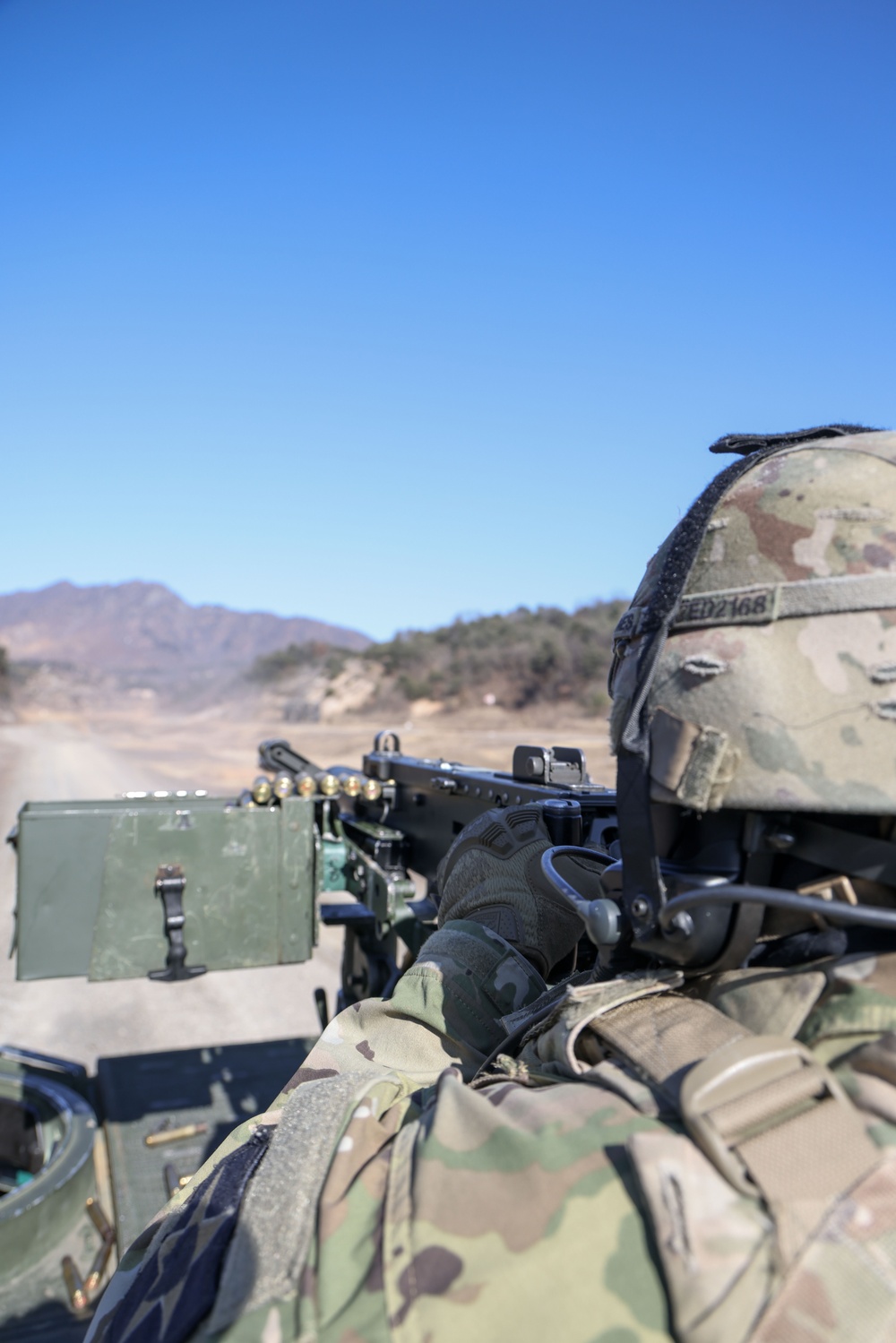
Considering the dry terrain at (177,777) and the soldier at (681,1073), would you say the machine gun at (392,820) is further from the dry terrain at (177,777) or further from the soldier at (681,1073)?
the dry terrain at (177,777)

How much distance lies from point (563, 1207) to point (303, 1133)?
0.41m

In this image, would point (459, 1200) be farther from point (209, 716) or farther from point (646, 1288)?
point (209, 716)

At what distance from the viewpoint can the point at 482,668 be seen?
3616 cm

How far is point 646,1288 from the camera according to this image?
99cm

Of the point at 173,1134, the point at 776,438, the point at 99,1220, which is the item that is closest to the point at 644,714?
the point at 776,438

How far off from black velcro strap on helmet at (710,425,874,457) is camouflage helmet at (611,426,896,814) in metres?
0.04

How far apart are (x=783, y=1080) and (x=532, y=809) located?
1.37 metres

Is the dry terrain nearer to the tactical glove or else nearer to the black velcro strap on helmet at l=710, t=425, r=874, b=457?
the tactical glove

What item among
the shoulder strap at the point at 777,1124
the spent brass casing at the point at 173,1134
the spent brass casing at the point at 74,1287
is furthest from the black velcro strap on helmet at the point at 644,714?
the spent brass casing at the point at 173,1134

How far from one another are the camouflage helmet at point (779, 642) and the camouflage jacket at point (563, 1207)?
0.27 meters

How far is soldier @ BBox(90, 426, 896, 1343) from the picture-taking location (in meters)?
1.00

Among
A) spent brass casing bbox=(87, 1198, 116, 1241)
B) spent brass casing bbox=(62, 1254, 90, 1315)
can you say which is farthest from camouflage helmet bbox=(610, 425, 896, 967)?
spent brass casing bbox=(87, 1198, 116, 1241)

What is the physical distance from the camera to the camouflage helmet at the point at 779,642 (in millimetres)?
1318

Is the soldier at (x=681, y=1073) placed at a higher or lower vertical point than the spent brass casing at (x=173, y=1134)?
higher
